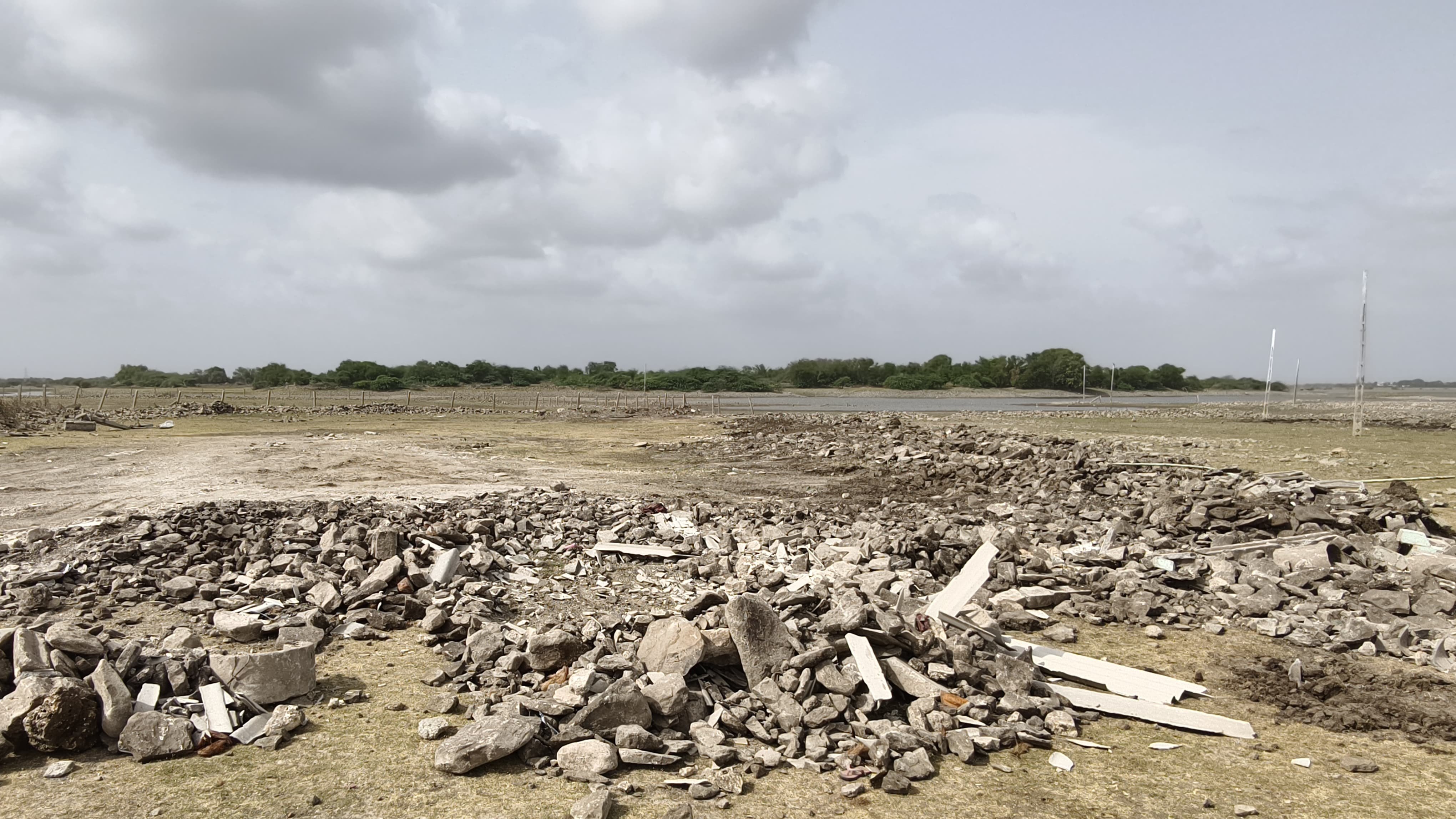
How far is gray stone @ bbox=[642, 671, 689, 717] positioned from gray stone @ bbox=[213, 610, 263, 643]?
3690mm

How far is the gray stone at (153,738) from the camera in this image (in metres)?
4.46

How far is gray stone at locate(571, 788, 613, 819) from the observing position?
156 inches

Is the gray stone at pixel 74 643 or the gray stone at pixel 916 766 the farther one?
the gray stone at pixel 74 643

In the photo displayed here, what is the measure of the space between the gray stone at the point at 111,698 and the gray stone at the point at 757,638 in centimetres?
369

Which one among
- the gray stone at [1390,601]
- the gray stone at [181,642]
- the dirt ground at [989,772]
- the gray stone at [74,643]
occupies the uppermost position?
the gray stone at [74,643]

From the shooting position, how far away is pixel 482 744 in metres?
Result: 4.44

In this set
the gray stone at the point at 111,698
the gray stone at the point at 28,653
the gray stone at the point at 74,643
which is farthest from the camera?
the gray stone at the point at 74,643

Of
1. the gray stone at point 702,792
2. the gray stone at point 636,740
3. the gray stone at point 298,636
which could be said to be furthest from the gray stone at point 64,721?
the gray stone at point 702,792

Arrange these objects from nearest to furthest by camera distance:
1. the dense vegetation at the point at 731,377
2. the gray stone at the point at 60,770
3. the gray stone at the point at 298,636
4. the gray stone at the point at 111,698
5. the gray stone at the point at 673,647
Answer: the gray stone at the point at 60,770 → the gray stone at the point at 111,698 → the gray stone at the point at 673,647 → the gray stone at the point at 298,636 → the dense vegetation at the point at 731,377

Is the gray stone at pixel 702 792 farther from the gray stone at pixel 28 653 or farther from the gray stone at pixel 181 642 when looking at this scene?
the gray stone at pixel 28 653

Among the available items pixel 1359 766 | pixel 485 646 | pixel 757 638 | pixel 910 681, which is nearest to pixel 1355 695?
pixel 1359 766

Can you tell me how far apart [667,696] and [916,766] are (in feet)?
5.13

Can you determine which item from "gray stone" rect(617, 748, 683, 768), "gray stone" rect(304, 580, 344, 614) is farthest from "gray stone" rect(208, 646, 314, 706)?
"gray stone" rect(617, 748, 683, 768)

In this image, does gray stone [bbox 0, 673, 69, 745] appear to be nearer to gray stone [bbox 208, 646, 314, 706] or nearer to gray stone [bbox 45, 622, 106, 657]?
gray stone [bbox 45, 622, 106, 657]
